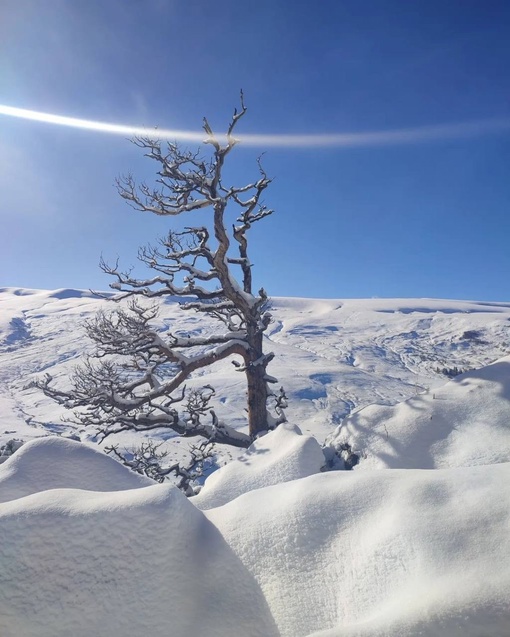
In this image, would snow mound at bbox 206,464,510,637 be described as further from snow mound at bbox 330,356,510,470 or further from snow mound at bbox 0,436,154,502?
snow mound at bbox 330,356,510,470

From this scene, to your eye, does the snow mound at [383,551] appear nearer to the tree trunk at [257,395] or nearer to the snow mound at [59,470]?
the snow mound at [59,470]

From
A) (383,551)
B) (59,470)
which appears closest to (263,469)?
(59,470)

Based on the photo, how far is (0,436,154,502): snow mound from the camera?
3115 mm

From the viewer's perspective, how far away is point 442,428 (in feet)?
16.7

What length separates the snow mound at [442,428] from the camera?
4.67 metres

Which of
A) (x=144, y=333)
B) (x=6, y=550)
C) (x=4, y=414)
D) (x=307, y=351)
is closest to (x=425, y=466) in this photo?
(x=6, y=550)

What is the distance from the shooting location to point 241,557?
8.38 ft

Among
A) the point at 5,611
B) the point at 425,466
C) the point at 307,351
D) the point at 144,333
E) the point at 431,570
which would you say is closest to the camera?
the point at 5,611

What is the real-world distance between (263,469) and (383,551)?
2541 mm

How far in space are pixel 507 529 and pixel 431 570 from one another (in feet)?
1.52

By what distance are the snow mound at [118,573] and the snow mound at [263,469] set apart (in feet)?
5.39

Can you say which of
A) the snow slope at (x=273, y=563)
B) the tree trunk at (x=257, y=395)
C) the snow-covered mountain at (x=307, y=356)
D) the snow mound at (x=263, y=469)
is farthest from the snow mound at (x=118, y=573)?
the snow-covered mountain at (x=307, y=356)

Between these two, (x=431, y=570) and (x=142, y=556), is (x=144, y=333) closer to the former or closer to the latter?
(x=142, y=556)

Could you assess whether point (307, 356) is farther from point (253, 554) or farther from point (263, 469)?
point (253, 554)
